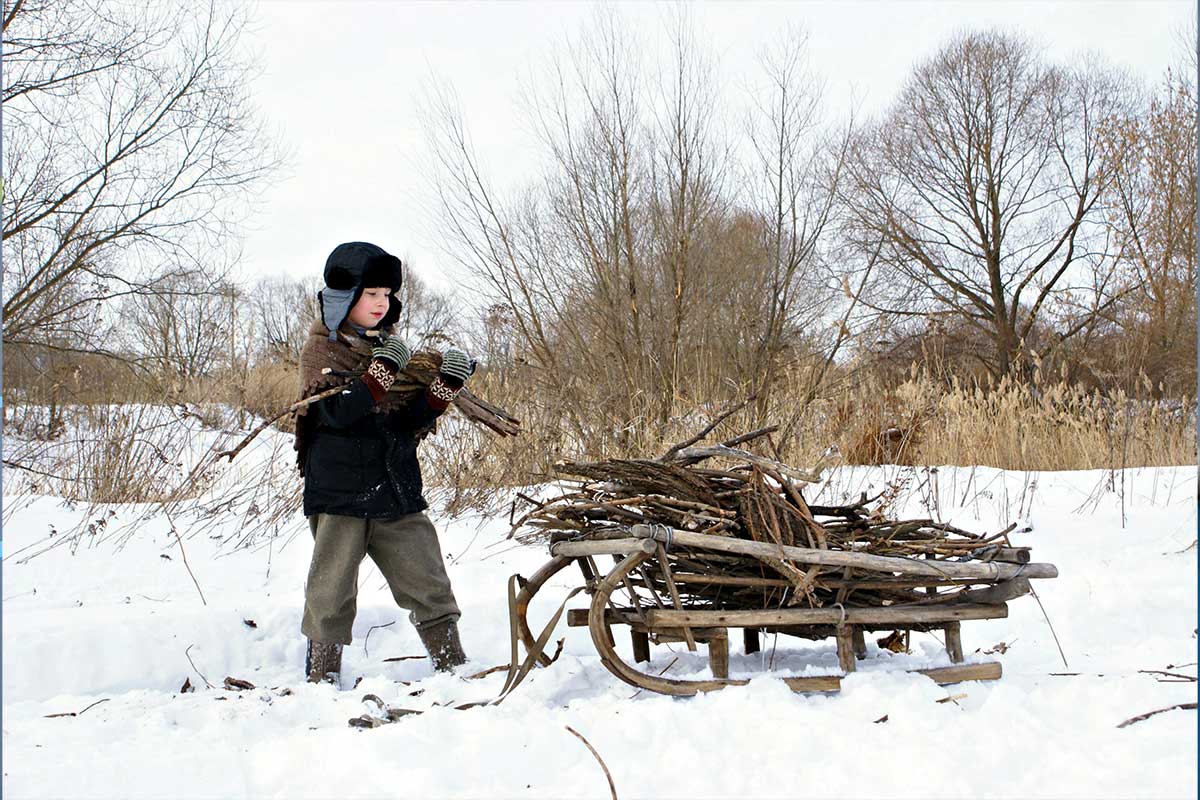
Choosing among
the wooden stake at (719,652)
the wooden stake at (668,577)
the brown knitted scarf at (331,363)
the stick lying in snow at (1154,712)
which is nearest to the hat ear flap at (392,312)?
the brown knitted scarf at (331,363)

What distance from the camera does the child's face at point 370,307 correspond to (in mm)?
3457

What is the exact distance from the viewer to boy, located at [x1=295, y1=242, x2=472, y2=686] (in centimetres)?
331

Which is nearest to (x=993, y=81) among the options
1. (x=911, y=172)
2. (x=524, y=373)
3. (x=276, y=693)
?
(x=911, y=172)

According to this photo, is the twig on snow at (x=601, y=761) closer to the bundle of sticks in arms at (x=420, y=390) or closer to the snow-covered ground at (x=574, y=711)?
the snow-covered ground at (x=574, y=711)

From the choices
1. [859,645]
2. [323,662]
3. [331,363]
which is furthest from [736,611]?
[331,363]

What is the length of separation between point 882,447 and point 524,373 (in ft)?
9.70

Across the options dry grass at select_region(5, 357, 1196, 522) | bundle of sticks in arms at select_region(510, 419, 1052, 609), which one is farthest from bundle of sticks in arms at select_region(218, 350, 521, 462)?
dry grass at select_region(5, 357, 1196, 522)

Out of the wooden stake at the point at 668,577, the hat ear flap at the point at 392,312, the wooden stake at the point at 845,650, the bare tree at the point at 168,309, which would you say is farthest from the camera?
the bare tree at the point at 168,309

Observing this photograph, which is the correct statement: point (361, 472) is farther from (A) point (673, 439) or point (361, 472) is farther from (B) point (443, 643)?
(A) point (673, 439)

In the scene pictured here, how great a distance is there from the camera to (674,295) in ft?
27.4

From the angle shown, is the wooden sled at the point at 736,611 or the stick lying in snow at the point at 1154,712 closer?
the stick lying in snow at the point at 1154,712

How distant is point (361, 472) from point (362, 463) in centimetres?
3

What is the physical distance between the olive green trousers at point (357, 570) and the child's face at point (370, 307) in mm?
744

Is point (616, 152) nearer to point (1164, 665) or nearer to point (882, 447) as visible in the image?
point (882, 447)
